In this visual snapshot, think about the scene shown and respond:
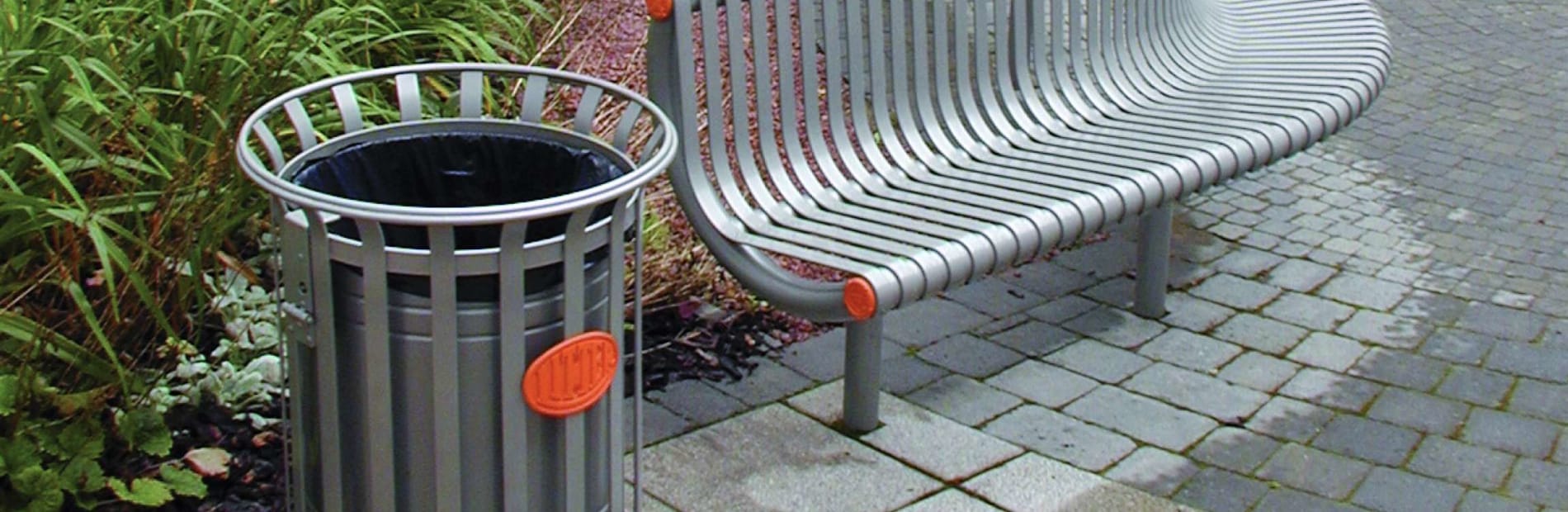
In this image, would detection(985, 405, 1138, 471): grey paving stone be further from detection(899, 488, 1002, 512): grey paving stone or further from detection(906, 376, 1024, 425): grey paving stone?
detection(899, 488, 1002, 512): grey paving stone

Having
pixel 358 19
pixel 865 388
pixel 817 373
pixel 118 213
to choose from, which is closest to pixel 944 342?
pixel 817 373

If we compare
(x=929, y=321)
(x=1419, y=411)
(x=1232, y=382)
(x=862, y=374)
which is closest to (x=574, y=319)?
(x=862, y=374)

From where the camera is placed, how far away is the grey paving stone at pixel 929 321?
4641mm

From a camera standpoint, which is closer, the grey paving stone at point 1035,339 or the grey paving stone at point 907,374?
the grey paving stone at point 907,374

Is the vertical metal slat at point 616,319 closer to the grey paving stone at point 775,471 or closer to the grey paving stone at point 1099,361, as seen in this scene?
the grey paving stone at point 775,471

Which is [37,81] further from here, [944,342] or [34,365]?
[944,342]

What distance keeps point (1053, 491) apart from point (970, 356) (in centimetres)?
83

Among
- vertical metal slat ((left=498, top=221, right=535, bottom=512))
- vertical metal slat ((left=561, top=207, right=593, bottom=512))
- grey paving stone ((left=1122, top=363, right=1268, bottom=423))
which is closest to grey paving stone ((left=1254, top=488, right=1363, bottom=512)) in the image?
grey paving stone ((left=1122, top=363, right=1268, bottom=423))

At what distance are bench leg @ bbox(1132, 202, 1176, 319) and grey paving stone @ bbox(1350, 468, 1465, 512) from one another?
991 millimetres

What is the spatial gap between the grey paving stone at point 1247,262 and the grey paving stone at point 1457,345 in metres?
0.61

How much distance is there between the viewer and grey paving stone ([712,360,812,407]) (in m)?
4.18

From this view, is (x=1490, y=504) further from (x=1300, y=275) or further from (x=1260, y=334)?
(x=1300, y=275)

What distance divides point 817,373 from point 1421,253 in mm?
2298

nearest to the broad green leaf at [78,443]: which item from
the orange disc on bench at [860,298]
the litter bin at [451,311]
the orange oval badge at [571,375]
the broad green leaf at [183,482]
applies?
the broad green leaf at [183,482]
